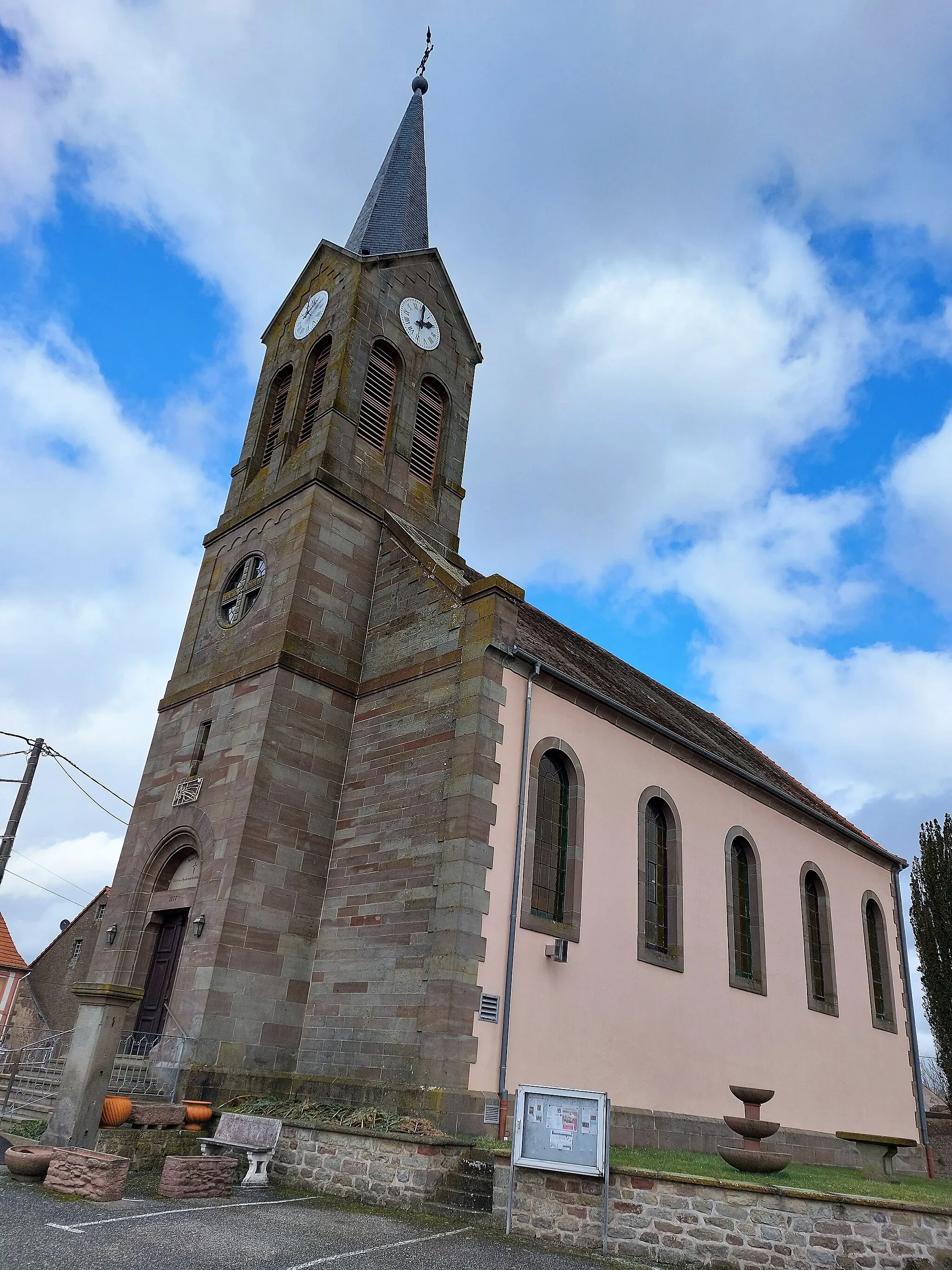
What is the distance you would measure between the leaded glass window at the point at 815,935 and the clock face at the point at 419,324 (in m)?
15.1

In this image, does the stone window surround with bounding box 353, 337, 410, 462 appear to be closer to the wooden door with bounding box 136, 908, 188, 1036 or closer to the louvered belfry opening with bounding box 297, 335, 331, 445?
the louvered belfry opening with bounding box 297, 335, 331, 445

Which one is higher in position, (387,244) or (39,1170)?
(387,244)

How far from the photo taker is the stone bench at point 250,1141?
1130 cm

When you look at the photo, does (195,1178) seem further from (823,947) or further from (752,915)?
(823,947)

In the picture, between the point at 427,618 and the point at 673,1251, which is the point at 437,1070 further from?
the point at 427,618

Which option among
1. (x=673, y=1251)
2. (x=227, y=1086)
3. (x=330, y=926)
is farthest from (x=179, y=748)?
(x=673, y=1251)

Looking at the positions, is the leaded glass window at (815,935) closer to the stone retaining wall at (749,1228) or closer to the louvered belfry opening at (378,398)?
the stone retaining wall at (749,1228)

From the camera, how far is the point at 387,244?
922 inches

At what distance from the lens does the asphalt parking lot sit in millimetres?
7375

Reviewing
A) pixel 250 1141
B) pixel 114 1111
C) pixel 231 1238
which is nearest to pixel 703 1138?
pixel 250 1141

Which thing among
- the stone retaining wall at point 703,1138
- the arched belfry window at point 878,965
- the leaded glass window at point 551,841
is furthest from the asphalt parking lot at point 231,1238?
the arched belfry window at point 878,965

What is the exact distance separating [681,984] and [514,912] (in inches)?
176

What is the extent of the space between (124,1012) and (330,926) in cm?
387

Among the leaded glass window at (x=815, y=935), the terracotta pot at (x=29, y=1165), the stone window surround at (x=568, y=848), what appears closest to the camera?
the terracotta pot at (x=29, y=1165)
